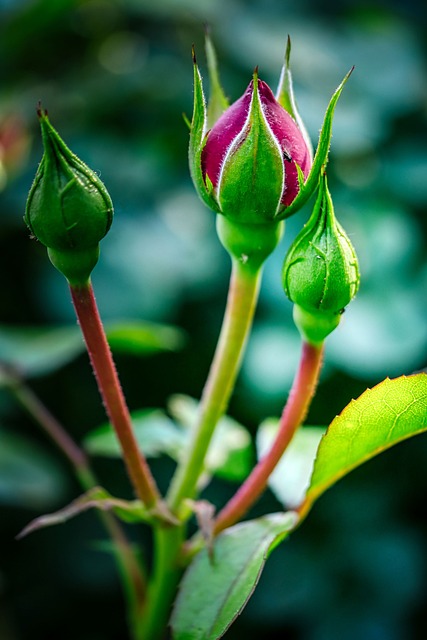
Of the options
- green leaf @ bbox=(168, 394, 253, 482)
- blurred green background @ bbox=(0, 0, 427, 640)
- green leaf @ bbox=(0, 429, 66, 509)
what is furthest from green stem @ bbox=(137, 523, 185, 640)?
blurred green background @ bbox=(0, 0, 427, 640)

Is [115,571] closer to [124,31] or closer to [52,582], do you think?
[52,582]

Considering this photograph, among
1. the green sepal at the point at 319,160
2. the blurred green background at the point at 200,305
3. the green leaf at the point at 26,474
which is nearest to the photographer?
the green sepal at the point at 319,160

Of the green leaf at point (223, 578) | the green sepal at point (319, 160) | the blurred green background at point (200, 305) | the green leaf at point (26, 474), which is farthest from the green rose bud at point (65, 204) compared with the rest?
the blurred green background at point (200, 305)

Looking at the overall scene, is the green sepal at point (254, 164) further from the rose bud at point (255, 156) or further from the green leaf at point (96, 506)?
the green leaf at point (96, 506)

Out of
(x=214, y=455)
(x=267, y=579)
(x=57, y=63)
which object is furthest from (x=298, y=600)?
(x=57, y=63)

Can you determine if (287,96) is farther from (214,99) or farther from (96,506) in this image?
(96,506)

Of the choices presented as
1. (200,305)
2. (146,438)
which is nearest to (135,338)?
(146,438)
